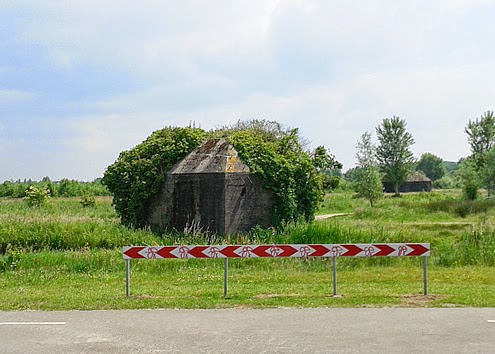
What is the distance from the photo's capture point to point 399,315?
10.8 metres

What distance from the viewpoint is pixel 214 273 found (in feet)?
58.4

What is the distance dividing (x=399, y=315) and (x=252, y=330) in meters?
2.71

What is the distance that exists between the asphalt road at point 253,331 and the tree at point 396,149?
2667 inches

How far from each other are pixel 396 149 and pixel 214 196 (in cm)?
5839

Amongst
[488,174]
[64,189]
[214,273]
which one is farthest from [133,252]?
[64,189]

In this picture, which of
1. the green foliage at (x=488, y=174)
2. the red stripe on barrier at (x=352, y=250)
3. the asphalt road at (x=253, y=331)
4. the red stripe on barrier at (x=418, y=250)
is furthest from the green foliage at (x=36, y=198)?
the red stripe on barrier at (x=418, y=250)

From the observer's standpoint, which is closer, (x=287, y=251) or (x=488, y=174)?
(x=287, y=251)

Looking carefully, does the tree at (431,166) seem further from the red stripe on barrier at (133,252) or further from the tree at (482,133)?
the red stripe on barrier at (133,252)

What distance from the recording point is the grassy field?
12.6 m

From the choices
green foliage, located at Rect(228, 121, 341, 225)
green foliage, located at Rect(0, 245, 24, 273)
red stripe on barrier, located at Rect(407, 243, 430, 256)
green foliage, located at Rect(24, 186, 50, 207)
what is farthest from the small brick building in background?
green foliage, located at Rect(24, 186, 50, 207)

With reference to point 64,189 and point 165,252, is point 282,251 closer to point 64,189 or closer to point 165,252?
point 165,252

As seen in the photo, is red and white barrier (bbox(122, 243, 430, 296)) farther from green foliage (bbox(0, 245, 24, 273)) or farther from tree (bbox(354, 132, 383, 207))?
tree (bbox(354, 132, 383, 207))

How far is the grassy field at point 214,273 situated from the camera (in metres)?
12.6

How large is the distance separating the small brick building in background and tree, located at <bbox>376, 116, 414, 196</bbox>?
183 feet
